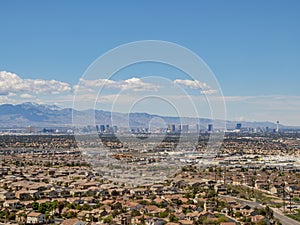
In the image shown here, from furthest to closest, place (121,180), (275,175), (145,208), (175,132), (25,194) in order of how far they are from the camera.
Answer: (175,132) < (275,175) < (121,180) < (25,194) < (145,208)

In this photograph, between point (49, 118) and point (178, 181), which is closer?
point (178, 181)

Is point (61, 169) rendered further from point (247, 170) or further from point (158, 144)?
point (158, 144)

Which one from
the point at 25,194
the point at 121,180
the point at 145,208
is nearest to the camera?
the point at 145,208

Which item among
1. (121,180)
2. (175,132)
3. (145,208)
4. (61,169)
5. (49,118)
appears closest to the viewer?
(145,208)

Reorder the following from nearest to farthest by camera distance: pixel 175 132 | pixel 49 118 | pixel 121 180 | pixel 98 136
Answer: pixel 121 180 → pixel 98 136 → pixel 175 132 → pixel 49 118

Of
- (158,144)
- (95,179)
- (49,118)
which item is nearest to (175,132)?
(158,144)

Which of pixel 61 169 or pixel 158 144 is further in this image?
pixel 158 144

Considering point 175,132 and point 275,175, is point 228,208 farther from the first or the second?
point 175,132

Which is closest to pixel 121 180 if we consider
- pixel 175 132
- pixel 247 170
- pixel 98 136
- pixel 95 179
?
pixel 95 179
